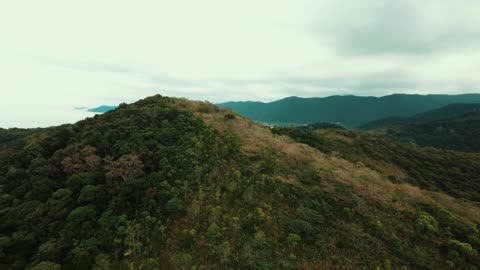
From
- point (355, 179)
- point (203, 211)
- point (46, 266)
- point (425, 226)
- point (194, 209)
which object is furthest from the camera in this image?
point (355, 179)

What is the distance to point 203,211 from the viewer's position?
15.9 meters

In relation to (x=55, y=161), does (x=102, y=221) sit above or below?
below

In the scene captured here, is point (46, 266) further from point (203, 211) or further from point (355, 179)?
point (355, 179)

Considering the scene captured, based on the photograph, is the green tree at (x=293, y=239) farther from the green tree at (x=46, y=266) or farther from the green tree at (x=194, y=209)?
the green tree at (x=46, y=266)

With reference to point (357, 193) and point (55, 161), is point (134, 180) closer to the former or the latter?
point (55, 161)

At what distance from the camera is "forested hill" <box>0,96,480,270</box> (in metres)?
13.1

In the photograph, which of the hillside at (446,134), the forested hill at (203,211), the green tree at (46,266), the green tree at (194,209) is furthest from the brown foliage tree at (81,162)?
the hillside at (446,134)

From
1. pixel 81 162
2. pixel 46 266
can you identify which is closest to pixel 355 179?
pixel 46 266

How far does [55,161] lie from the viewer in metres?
20.6

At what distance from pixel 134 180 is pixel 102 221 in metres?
3.41

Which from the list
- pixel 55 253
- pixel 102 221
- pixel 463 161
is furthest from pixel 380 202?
pixel 463 161

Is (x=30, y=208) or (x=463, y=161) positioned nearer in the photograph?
(x=30, y=208)

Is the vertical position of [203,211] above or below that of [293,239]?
above

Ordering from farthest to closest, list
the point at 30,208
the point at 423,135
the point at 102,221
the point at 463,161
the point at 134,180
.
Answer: the point at 423,135, the point at 463,161, the point at 134,180, the point at 30,208, the point at 102,221
